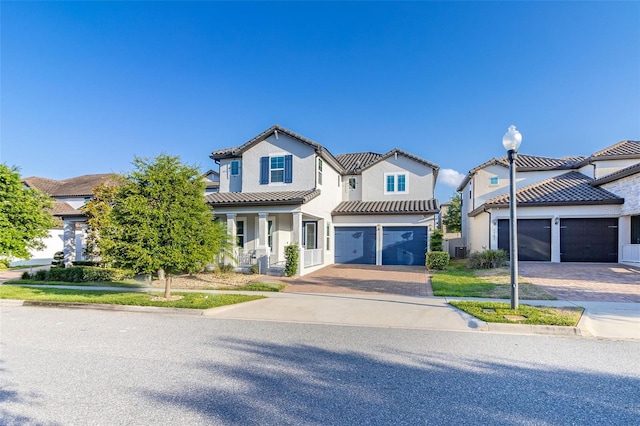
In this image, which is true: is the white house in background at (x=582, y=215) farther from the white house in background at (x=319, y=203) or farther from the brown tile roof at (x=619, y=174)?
the white house in background at (x=319, y=203)

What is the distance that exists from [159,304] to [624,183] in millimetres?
22037

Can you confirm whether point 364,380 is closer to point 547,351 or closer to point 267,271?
point 547,351

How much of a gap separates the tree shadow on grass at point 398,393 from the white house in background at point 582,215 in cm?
1666

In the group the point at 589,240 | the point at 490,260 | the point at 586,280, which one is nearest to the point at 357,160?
the point at 490,260

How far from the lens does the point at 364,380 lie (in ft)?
16.0

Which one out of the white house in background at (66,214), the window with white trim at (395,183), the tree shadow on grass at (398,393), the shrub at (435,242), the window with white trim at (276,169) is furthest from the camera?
the window with white trim at (395,183)

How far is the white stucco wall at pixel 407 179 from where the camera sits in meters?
23.5

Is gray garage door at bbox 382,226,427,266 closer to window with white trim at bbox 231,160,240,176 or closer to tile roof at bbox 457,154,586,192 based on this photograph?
tile roof at bbox 457,154,586,192

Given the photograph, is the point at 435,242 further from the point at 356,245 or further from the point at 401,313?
the point at 401,313

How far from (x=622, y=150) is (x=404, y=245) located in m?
14.4

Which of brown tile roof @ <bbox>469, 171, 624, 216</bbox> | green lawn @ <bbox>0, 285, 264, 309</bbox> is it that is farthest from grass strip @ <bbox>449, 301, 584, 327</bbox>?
brown tile roof @ <bbox>469, 171, 624, 216</bbox>

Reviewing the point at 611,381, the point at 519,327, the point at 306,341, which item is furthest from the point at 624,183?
the point at 306,341

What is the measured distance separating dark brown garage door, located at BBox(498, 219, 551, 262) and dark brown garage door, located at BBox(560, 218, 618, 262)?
0.68 metres

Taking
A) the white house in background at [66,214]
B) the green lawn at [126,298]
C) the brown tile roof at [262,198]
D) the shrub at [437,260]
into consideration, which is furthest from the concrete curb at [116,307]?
the shrub at [437,260]
